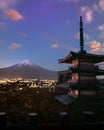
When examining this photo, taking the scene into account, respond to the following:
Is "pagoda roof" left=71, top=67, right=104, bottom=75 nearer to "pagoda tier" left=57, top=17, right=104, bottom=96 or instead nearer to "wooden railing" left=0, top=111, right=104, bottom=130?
"pagoda tier" left=57, top=17, right=104, bottom=96

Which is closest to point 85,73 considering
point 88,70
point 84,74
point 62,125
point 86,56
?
point 84,74

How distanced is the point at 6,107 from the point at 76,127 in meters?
25.7

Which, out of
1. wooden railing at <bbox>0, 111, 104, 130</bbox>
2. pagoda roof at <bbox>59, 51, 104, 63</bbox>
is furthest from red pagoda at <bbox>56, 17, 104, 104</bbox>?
wooden railing at <bbox>0, 111, 104, 130</bbox>

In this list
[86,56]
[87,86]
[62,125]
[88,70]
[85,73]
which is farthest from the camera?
[86,56]

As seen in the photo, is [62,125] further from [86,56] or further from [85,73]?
[86,56]

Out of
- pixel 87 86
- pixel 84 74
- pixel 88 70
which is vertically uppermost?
pixel 88 70

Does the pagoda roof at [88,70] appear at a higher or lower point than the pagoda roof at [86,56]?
lower

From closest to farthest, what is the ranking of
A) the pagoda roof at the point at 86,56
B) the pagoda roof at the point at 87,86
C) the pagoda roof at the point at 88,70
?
the pagoda roof at the point at 87,86 < the pagoda roof at the point at 88,70 < the pagoda roof at the point at 86,56

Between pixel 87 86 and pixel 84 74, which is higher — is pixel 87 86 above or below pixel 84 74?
below

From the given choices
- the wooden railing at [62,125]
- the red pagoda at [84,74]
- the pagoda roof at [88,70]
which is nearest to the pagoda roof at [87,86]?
the red pagoda at [84,74]

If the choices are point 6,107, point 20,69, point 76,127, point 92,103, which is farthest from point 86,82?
Answer: point 20,69

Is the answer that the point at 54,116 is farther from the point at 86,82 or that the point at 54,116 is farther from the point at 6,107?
the point at 6,107

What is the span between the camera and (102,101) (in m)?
25.0

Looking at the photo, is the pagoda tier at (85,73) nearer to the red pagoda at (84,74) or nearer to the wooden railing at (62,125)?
the red pagoda at (84,74)
